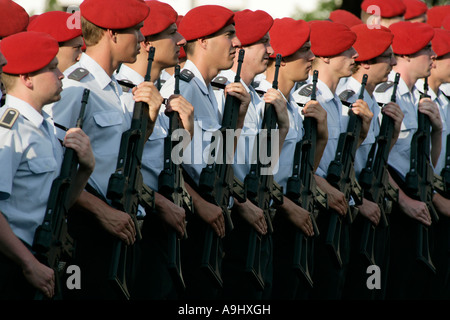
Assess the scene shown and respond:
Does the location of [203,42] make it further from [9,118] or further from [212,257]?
[9,118]

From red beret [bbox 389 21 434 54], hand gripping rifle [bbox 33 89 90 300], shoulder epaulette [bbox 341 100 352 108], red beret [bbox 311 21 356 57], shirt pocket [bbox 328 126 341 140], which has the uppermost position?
red beret [bbox 389 21 434 54]

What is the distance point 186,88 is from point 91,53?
734 millimetres

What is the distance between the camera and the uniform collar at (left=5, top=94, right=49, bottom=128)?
204 inches

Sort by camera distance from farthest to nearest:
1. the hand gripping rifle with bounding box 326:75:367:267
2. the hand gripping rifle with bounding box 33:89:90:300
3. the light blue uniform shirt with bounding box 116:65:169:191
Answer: the hand gripping rifle with bounding box 326:75:367:267 < the light blue uniform shirt with bounding box 116:65:169:191 < the hand gripping rifle with bounding box 33:89:90:300

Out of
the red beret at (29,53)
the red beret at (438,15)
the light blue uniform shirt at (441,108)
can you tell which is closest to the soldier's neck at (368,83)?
the light blue uniform shirt at (441,108)

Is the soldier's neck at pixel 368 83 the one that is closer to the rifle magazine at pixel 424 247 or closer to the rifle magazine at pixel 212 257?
the rifle magazine at pixel 424 247

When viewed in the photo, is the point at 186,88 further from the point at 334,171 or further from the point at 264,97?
the point at 334,171

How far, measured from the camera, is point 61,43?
668 centimetres

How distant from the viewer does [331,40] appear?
25.6 feet

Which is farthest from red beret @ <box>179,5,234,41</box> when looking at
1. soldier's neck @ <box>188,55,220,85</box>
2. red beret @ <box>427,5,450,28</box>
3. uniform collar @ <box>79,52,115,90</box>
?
red beret @ <box>427,5,450,28</box>

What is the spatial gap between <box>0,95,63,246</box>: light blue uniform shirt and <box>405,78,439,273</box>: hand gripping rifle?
386 cm

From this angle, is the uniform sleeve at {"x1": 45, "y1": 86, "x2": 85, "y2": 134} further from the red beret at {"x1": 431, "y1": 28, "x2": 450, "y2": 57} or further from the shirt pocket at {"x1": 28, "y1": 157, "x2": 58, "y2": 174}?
the red beret at {"x1": 431, "y1": 28, "x2": 450, "y2": 57}

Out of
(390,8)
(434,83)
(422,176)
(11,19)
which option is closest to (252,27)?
(11,19)
